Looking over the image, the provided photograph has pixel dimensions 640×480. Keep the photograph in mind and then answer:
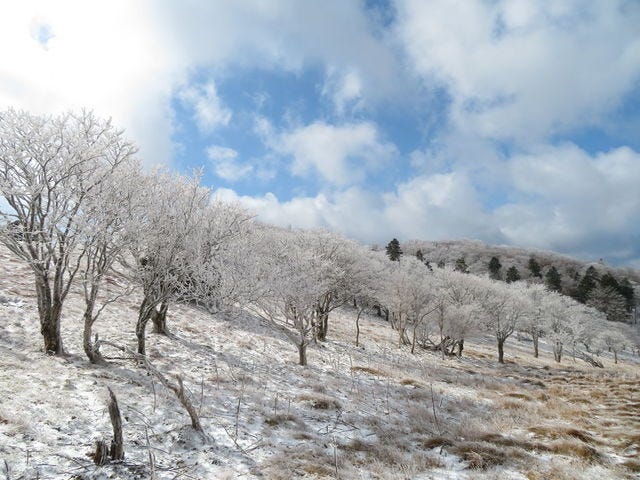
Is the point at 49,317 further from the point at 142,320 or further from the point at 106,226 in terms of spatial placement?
the point at 106,226

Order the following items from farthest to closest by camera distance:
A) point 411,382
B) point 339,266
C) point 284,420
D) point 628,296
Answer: point 628,296 → point 339,266 → point 411,382 → point 284,420

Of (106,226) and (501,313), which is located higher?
(106,226)

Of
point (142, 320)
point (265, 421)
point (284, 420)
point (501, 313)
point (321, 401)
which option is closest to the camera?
point (265, 421)

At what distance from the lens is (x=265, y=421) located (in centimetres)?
1084

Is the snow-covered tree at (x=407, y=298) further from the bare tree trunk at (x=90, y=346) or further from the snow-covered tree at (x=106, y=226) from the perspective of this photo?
the snow-covered tree at (x=106, y=226)

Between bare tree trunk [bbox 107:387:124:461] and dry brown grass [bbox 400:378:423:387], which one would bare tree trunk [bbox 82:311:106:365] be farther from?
dry brown grass [bbox 400:378:423:387]

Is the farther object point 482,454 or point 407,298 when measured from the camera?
point 407,298

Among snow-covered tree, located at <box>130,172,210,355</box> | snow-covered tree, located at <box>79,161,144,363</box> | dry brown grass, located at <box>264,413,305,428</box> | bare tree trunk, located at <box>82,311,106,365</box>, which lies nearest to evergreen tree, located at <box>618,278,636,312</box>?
dry brown grass, located at <box>264,413,305,428</box>

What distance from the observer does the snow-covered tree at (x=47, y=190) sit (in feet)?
36.4

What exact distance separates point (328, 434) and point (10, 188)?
11959mm

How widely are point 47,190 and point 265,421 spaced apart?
31.7ft

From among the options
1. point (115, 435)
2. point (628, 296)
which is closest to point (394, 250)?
point (628, 296)

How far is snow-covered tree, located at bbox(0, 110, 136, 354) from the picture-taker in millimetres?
11109

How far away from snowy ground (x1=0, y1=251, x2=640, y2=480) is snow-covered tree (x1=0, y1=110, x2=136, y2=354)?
8.74ft
